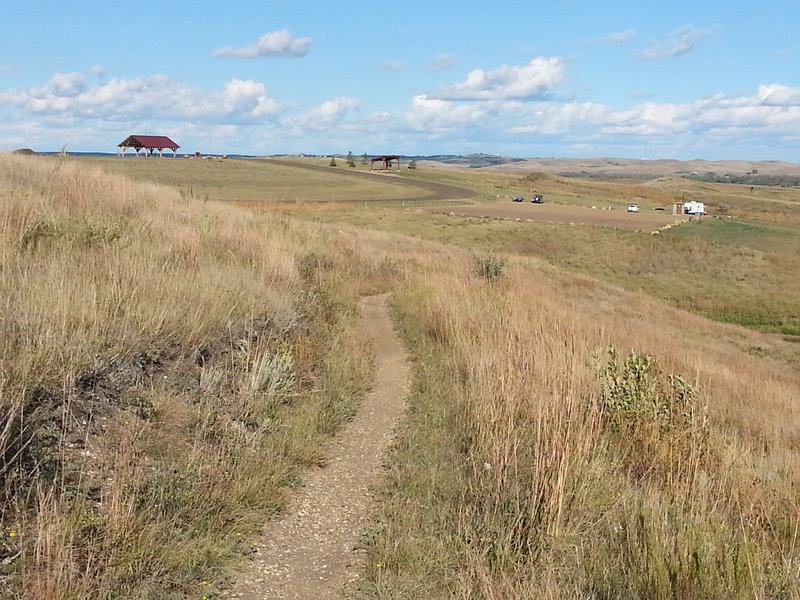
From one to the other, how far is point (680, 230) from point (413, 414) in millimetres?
52774

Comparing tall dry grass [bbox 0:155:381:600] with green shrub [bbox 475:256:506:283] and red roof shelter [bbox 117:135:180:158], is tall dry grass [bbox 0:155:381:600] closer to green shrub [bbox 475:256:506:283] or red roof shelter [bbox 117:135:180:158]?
green shrub [bbox 475:256:506:283]

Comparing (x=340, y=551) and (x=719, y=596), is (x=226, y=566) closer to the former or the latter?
(x=340, y=551)

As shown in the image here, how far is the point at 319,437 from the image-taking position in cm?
595

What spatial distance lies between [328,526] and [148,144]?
132 m

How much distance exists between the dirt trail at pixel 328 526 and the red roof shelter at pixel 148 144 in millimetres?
127267

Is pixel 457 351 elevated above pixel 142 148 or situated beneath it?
situated beneath

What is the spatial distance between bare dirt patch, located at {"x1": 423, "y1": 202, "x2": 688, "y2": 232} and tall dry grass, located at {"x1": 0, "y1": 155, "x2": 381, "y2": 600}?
1907 inches

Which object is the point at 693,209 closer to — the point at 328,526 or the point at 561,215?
the point at 561,215

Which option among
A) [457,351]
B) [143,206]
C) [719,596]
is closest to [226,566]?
[719,596]

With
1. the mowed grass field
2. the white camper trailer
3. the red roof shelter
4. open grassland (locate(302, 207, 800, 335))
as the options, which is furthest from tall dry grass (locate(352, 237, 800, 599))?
the red roof shelter

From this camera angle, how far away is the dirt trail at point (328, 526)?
3.90 metres

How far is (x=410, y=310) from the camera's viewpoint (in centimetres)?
1226

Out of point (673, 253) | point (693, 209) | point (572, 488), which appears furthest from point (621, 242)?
point (572, 488)

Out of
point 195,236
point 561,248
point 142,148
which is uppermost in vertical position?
point 142,148
